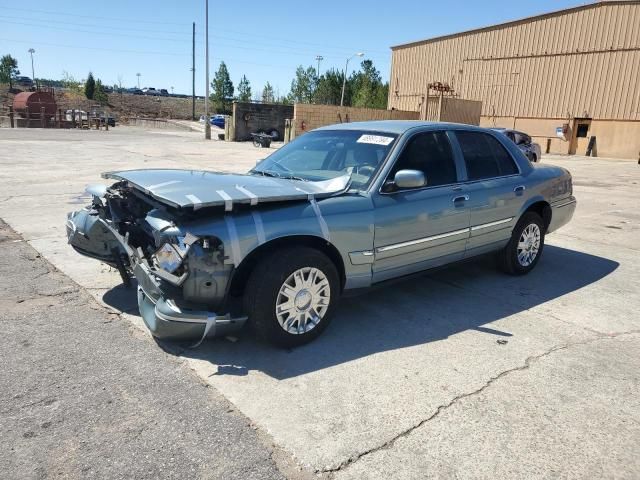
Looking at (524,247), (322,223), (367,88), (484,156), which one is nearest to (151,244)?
(322,223)

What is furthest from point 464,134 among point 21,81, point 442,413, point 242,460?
point 21,81

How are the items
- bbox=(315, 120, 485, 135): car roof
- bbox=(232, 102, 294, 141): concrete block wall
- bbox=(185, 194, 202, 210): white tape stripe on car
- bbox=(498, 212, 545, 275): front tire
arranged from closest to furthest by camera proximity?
bbox=(185, 194, 202, 210): white tape stripe on car < bbox=(315, 120, 485, 135): car roof < bbox=(498, 212, 545, 275): front tire < bbox=(232, 102, 294, 141): concrete block wall

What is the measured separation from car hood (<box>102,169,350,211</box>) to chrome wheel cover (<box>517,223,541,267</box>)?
8.41 feet

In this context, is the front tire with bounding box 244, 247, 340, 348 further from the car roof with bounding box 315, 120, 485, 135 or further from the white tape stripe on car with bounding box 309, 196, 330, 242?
the car roof with bounding box 315, 120, 485, 135

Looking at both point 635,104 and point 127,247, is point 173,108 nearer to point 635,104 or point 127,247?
point 635,104

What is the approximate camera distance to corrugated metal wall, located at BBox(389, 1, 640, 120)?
29016 millimetres

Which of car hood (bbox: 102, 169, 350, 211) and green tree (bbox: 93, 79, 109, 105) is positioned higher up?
green tree (bbox: 93, 79, 109, 105)

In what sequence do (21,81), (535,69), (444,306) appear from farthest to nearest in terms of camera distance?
1. (21,81)
2. (535,69)
3. (444,306)

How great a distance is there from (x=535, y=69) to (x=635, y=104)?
6.73 metres

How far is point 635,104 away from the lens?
28.8m

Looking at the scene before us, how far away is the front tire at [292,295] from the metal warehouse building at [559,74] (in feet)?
101

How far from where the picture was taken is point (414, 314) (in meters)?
4.39

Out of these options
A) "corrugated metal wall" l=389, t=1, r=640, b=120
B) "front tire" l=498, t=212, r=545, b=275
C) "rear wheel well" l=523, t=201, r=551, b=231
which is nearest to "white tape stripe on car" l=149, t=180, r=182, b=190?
"front tire" l=498, t=212, r=545, b=275

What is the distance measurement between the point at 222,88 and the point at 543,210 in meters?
71.2
